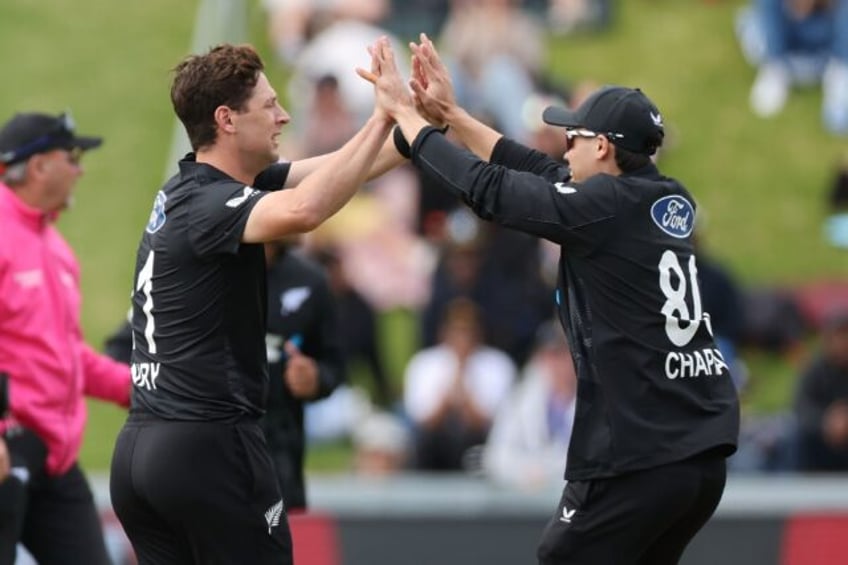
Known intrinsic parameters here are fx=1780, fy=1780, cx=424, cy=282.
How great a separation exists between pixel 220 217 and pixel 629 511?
172cm

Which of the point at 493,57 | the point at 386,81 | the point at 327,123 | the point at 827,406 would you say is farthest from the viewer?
the point at 493,57

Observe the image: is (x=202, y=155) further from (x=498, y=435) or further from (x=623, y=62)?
(x=623, y=62)

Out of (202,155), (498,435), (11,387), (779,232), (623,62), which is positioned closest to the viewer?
(202,155)

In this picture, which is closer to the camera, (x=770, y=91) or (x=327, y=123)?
(x=327, y=123)

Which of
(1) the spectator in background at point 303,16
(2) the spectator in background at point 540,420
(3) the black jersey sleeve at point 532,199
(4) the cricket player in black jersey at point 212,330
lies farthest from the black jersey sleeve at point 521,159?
(1) the spectator in background at point 303,16

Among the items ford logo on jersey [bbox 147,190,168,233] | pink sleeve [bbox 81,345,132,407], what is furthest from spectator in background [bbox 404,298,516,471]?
ford logo on jersey [bbox 147,190,168,233]

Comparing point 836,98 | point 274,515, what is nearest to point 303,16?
point 836,98

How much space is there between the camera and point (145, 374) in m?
6.13

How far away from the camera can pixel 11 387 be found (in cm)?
722

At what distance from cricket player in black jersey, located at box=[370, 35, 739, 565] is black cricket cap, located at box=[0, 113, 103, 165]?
6.13ft

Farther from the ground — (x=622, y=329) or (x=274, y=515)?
(x=622, y=329)

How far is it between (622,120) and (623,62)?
11365mm

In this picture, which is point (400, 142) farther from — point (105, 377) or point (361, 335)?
point (361, 335)

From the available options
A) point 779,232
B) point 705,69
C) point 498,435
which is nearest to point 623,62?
point 705,69
